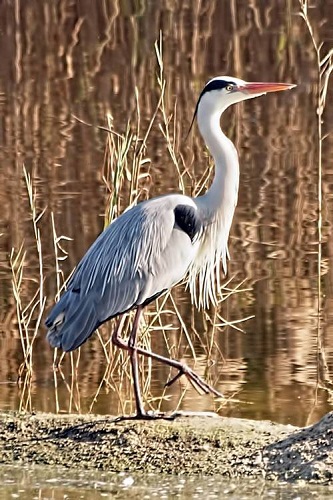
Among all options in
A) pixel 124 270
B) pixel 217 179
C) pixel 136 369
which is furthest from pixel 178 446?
pixel 217 179

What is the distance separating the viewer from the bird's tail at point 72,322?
17.6 ft

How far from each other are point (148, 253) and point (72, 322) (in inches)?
17.7

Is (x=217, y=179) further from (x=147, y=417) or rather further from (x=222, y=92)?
(x=147, y=417)

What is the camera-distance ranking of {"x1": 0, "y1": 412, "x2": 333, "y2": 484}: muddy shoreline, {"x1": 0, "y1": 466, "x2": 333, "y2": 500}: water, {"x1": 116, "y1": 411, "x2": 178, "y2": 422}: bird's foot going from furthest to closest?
{"x1": 116, "y1": 411, "x2": 178, "y2": 422}: bird's foot < {"x1": 0, "y1": 412, "x2": 333, "y2": 484}: muddy shoreline < {"x1": 0, "y1": 466, "x2": 333, "y2": 500}: water

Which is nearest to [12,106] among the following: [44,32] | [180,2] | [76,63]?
[76,63]

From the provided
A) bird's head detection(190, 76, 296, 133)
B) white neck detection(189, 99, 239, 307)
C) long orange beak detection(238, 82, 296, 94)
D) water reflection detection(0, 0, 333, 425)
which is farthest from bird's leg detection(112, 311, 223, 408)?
long orange beak detection(238, 82, 296, 94)

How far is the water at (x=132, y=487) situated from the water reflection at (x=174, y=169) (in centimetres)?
133

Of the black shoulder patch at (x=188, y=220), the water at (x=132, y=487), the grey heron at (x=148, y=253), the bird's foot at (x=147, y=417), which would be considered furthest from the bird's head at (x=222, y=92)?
the water at (x=132, y=487)

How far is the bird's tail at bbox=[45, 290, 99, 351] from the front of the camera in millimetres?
5359

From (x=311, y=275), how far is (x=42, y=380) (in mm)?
2086

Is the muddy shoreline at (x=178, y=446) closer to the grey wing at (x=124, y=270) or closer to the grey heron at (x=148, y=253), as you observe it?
the grey heron at (x=148, y=253)

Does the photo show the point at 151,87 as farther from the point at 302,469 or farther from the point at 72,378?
the point at 302,469

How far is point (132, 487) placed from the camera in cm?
488

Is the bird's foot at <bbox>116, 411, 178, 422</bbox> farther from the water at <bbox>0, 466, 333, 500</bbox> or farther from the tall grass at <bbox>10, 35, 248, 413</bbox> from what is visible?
the tall grass at <bbox>10, 35, 248, 413</bbox>
